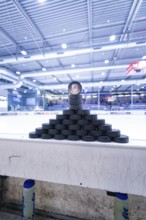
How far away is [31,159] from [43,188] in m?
0.90

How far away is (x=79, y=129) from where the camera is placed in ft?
4.33

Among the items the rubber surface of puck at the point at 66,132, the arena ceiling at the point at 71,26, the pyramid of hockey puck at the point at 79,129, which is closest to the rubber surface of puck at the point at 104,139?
the pyramid of hockey puck at the point at 79,129

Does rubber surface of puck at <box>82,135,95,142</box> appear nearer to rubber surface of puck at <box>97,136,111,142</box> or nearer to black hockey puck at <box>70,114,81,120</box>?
rubber surface of puck at <box>97,136,111,142</box>

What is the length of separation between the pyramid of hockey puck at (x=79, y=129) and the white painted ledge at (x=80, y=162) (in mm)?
77

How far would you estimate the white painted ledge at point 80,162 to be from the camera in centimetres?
105

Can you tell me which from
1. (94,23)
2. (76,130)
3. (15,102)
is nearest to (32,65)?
(94,23)

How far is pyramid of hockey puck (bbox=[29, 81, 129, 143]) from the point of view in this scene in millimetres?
1224

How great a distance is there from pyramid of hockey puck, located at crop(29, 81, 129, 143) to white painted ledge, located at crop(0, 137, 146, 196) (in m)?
0.08

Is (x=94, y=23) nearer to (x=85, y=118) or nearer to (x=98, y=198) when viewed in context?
(x=85, y=118)

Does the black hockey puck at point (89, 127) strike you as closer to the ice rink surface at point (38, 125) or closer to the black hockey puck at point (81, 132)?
the black hockey puck at point (81, 132)

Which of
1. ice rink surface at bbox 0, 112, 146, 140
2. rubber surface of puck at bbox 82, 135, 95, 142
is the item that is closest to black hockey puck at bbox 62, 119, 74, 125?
rubber surface of puck at bbox 82, 135, 95, 142

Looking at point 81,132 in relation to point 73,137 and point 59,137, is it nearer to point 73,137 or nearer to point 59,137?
point 73,137

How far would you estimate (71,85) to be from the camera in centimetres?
155

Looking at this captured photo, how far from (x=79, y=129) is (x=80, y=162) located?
29 cm
